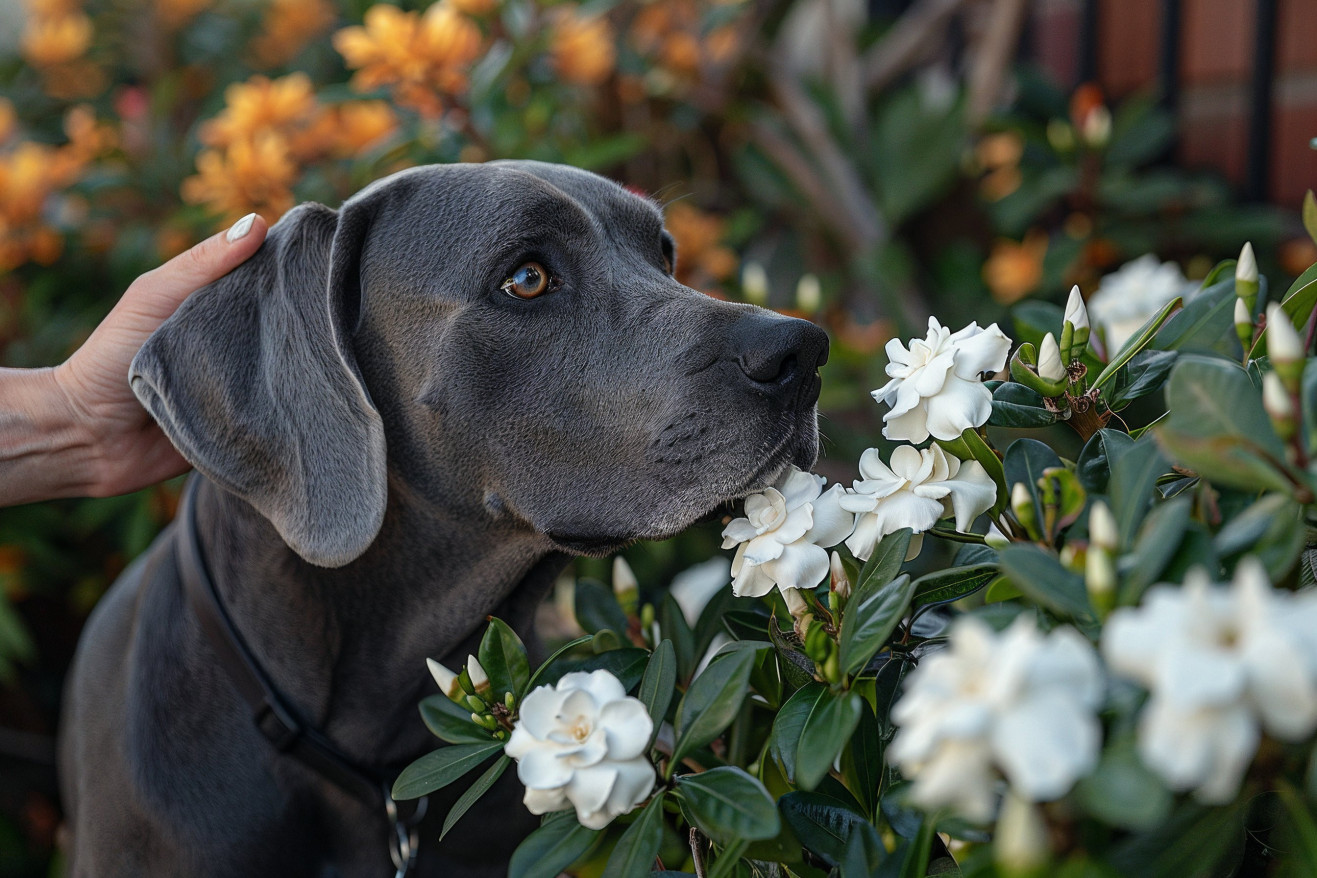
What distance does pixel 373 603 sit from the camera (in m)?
1.71

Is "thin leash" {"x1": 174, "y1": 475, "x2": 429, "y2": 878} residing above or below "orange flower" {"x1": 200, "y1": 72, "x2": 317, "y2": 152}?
below

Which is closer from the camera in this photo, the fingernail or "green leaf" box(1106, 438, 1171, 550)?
"green leaf" box(1106, 438, 1171, 550)

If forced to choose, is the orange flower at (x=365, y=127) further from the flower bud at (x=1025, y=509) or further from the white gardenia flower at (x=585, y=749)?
the flower bud at (x=1025, y=509)

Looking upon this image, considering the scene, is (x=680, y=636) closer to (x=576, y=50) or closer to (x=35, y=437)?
(x=35, y=437)

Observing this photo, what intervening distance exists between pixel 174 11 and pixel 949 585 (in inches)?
187

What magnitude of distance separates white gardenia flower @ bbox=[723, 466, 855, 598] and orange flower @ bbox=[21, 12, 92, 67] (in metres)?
4.17

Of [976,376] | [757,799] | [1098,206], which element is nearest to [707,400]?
[976,376]

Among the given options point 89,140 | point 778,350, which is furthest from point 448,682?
point 89,140

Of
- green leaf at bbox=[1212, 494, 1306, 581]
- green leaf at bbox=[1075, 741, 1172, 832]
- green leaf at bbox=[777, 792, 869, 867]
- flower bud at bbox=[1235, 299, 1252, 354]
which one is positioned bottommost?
green leaf at bbox=[777, 792, 869, 867]

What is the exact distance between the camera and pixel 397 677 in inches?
68.1

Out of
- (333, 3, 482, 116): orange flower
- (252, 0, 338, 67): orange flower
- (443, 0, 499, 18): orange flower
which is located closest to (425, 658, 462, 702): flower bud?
(333, 3, 482, 116): orange flower

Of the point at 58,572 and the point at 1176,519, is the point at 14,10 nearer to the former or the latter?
the point at 58,572

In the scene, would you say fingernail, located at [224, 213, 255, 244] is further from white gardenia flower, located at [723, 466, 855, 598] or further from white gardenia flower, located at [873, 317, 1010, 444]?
white gardenia flower, located at [873, 317, 1010, 444]

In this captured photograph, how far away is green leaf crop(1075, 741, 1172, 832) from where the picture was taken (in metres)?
0.64
